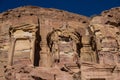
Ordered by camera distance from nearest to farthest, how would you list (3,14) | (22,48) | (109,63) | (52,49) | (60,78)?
(60,78)
(109,63)
(22,48)
(52,49)
(3,14)

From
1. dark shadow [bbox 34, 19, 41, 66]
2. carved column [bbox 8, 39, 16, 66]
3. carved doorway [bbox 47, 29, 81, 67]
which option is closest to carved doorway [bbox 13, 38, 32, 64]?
carved column [bbox 8, 39, 16, 66]

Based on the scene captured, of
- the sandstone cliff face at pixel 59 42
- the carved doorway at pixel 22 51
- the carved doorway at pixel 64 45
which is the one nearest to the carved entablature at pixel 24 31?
the sandstone cliff face at pixel 59 42

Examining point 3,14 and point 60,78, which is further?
point 3,14

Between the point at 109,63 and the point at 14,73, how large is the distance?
26.6ft

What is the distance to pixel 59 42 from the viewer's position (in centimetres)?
2394

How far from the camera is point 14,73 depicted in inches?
721

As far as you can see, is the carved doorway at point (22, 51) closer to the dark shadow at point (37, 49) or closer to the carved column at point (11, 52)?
the carved column at point (11, 52)

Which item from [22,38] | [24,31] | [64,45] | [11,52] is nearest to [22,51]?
[11,52]

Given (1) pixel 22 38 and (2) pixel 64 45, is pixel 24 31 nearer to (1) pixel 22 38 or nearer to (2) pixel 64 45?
(1) pixel 22 38

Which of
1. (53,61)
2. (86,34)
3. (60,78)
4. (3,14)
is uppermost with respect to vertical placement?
(3,14)

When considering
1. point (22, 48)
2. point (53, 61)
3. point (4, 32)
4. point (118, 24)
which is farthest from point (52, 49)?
point (118, 24)

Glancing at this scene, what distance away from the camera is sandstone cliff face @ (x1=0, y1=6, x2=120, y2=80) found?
1892 cm

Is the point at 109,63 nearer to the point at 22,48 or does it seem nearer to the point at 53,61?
the point at 53,61

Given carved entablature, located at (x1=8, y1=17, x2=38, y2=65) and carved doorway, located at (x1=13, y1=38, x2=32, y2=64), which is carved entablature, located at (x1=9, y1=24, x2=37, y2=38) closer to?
carved entablature, located at (x1=8, y1=17, x2=38, y2=65)
